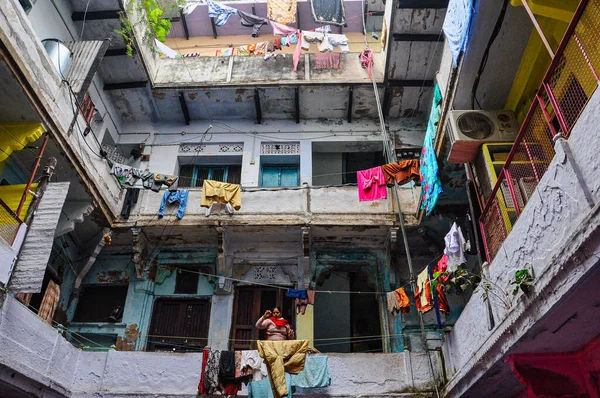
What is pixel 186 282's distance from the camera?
11930 mm

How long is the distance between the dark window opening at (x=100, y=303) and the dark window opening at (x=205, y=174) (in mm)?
3464

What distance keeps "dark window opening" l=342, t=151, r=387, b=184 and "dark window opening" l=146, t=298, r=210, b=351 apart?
5794 millimetres

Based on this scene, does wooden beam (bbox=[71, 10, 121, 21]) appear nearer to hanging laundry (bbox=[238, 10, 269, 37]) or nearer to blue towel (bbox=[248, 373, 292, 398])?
hanging laundry (bbox=[238, 10, 269, 37])

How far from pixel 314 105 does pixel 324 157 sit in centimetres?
166

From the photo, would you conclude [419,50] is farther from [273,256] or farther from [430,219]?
[273,256]

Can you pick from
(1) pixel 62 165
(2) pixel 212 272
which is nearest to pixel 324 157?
(2) pixel 212 272

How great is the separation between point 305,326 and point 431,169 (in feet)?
16.2

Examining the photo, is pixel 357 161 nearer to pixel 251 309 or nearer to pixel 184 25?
pixel 251 309

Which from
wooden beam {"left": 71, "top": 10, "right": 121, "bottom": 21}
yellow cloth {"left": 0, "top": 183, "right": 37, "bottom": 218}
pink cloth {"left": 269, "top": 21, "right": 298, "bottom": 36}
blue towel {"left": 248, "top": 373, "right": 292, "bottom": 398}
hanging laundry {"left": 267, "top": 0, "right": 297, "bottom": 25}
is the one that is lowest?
blue towel {"left": 248, "top": 373, "right": 292, "bottom": 398}

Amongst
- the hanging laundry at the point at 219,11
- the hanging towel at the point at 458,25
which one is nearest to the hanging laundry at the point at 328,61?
the hanging laundry at the point at 219,11

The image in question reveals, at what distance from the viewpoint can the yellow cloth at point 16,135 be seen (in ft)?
26.4

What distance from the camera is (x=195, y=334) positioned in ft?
36.5

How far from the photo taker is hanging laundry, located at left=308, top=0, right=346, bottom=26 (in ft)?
49.6

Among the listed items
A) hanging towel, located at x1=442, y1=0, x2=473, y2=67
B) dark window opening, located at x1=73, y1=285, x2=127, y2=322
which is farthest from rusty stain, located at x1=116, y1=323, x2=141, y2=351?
hanging towel, located at x1=442, y1=0, x2=473, y2=67
